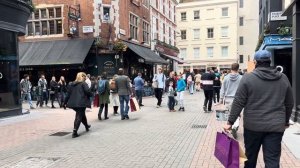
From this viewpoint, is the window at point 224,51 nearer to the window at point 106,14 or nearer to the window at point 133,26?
the window at point 133,26

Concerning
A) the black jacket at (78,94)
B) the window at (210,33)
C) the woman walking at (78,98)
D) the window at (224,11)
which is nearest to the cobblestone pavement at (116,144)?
the woman walking at (78,98)

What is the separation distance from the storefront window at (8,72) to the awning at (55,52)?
8.39m

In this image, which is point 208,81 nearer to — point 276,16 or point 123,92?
point 123,92

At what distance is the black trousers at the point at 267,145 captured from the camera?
432 centimetres

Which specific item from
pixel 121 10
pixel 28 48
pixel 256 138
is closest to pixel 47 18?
pixel 28 48

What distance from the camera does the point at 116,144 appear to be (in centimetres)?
855

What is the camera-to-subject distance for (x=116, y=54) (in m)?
24.4

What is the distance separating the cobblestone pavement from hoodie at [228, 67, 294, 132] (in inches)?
85.5

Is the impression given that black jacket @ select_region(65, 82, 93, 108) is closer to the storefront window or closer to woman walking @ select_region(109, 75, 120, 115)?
woman walking @ select_region(109, 75, 120, 115)

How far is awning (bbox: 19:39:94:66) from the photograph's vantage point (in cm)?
2339

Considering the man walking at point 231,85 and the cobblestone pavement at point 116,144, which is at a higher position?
the man walking at point 231,85

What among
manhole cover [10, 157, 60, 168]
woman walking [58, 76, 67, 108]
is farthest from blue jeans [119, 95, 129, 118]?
woman walking [58, 76, 67, 108]

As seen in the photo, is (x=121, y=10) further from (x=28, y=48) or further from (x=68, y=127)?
(x=68, y=127)

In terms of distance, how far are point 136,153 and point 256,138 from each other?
11.6ft
